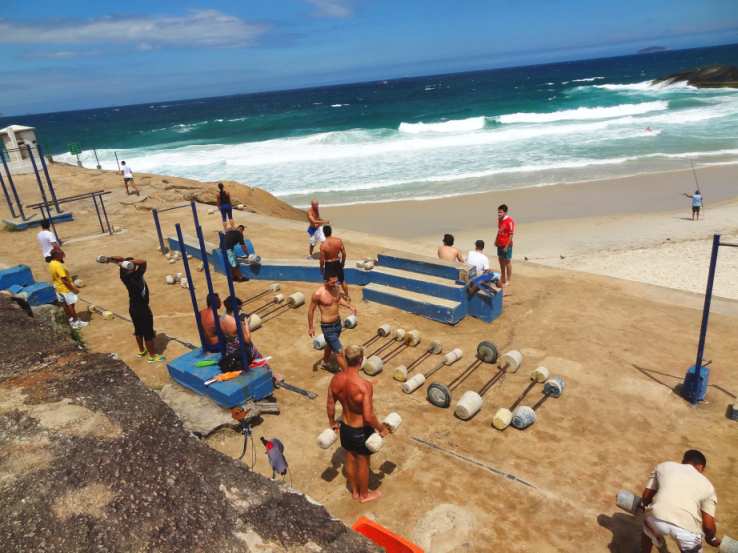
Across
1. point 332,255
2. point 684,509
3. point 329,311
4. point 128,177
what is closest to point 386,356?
point 329,311

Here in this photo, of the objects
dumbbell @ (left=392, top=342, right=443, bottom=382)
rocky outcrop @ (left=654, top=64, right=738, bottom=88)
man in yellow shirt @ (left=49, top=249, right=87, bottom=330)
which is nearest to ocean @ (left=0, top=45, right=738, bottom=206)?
rocky outcrop @ (left=654, top=64, right=738, bottom=88)

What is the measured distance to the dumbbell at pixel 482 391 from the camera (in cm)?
680

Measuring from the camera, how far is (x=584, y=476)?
19.1ft

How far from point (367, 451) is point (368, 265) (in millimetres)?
6438

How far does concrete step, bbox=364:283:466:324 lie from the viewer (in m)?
9.52

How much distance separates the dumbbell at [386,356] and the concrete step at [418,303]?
836 millimetres

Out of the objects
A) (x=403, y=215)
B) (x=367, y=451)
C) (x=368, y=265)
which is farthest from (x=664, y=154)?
(x=367, y=451)

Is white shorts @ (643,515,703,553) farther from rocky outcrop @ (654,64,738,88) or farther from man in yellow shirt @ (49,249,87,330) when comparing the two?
rocky outcrop @ (654,64,738,88)

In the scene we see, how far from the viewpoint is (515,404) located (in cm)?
714

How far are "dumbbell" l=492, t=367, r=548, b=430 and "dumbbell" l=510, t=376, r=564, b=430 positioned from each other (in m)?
0.09

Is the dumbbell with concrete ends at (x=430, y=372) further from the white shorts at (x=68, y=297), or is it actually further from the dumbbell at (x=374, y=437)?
Result: the white shorts at (x=68, y=297)

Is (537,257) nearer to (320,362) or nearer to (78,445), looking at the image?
(320,362)

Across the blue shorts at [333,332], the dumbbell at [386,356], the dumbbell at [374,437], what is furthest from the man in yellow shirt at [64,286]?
the dumbbell at [374,437]

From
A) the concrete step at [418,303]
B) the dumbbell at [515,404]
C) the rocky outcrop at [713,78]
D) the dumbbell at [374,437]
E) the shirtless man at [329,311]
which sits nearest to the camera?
the dumbbell at [374,437]
